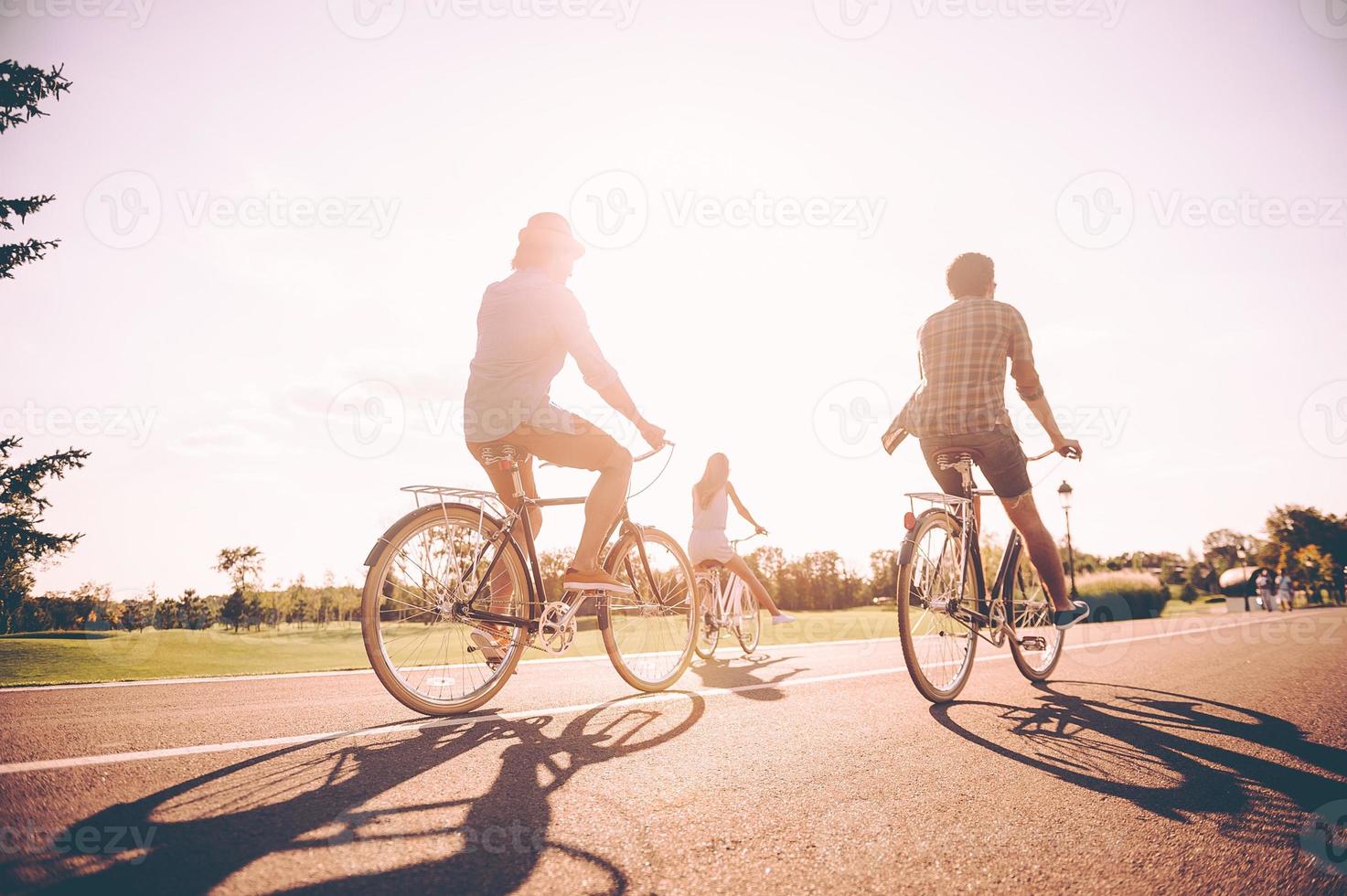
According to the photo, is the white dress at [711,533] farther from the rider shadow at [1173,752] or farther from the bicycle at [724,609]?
the rider shadow at [1173,752]

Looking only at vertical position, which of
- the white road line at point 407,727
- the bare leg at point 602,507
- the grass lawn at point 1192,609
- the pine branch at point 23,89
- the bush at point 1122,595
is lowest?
the grass lawn at point 1192,609

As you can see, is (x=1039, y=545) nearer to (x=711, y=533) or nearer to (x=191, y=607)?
(x=711, y=533)

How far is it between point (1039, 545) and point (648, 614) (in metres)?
2.72

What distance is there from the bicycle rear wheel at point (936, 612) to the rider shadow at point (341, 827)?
79.4 inches

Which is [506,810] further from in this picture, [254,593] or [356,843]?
[254,593]

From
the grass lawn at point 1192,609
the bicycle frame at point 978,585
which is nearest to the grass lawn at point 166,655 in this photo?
the bicycle frame at point 978,585

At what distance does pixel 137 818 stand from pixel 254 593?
49.6m

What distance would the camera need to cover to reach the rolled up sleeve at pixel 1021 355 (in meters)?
4.49

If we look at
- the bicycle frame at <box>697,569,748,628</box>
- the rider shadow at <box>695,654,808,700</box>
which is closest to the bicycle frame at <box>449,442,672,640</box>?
the rider shadow at <box>695,654,808,700</box>

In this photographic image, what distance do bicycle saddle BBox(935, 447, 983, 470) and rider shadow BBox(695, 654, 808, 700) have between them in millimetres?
1879

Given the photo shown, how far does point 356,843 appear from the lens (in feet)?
5.43

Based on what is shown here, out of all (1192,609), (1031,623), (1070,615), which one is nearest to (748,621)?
(1031,623)

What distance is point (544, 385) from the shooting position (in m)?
3.97

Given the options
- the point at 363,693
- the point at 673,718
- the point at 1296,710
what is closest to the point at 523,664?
the point at 363,693
